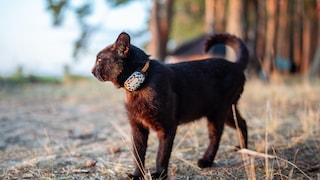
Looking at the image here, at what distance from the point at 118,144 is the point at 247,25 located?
8.85m

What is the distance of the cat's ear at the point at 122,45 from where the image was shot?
306 cm

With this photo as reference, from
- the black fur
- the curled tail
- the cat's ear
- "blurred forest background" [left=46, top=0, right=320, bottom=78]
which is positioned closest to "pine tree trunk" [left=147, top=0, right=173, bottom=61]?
"blurred forest background" [left=46, top=0, right=320, bottom=78]

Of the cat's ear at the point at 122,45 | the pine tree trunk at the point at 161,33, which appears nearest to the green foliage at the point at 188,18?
the pine tree trunk at the point at 161,33

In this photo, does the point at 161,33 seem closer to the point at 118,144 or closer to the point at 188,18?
the point at 118,144

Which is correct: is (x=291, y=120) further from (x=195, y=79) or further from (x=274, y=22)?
(x=274, y=22)

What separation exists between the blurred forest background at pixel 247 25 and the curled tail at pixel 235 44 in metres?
1.69

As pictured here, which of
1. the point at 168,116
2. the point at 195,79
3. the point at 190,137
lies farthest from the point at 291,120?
the point at 168,116

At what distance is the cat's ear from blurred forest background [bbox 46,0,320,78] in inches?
131

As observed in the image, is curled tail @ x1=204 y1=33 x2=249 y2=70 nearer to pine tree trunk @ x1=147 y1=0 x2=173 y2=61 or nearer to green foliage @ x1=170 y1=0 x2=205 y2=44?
pine tree trunk @ x1=147 y1=0 x2=173 y2=61

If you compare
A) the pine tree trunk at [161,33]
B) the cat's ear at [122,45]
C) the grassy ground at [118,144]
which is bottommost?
the grassy ground at [118,144]

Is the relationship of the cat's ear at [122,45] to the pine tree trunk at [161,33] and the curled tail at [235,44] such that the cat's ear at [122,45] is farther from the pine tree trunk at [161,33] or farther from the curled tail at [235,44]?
the pine tree trunk at [161,33]

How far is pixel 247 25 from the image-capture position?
12.4 m

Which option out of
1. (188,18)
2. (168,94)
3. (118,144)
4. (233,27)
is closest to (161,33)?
(233,27)

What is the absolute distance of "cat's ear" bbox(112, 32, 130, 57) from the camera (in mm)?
3061
